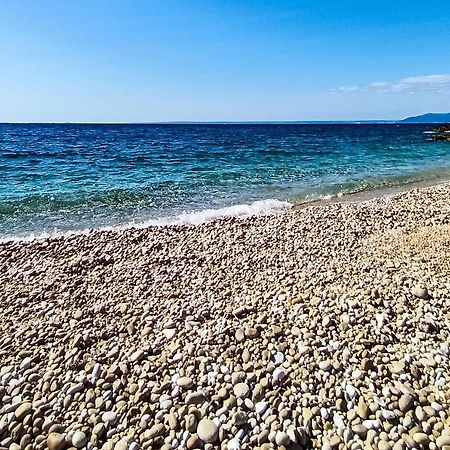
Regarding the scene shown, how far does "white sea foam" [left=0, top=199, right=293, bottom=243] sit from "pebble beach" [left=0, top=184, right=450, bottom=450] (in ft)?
6.59

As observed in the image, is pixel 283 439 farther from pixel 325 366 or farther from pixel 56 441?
pixel 56 441

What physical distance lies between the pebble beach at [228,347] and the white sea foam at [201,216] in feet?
6.59

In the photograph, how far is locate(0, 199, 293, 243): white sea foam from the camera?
8.62 meters

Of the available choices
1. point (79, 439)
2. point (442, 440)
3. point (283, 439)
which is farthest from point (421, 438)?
point (79, 439)

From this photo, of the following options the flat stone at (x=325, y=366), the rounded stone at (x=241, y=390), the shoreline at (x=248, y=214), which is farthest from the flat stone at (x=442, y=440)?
the shoreline at (x=248, y=214)

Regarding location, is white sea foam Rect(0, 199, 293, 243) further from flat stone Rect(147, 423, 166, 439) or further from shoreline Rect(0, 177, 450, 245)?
flat stone Rect(147, 423, 166, 439)

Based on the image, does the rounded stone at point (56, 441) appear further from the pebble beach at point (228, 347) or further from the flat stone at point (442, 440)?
the flat stone at point (442, 440)

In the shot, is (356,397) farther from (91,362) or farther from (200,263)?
(200,263)

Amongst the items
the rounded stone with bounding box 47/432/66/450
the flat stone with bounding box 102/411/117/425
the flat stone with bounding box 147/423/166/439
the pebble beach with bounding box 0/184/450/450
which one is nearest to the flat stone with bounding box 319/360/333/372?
the pebble beach with bounding box 0/184/450/450

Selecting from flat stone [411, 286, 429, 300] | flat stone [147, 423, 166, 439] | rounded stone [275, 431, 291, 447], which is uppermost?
flat stone [411, 286, 429, 300]

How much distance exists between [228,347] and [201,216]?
6391 millimetres

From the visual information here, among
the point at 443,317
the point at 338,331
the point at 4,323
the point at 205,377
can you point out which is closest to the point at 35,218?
the point at 4,323

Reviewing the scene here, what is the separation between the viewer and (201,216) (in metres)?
9.96

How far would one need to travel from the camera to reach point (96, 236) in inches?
295
